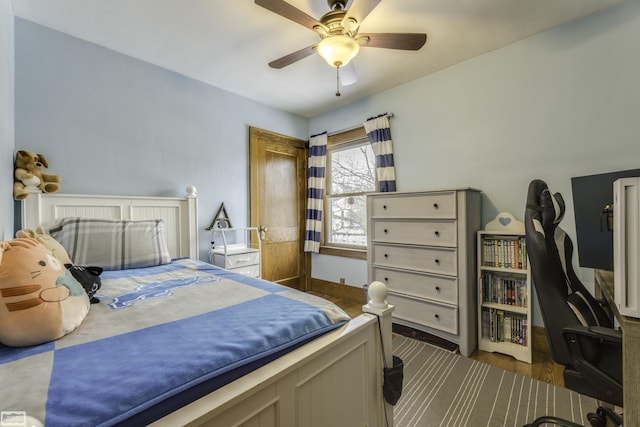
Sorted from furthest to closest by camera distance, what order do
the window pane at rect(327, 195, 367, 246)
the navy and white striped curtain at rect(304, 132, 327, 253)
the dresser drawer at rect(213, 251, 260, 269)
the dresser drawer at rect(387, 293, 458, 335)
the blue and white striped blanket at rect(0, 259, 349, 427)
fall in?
the navy and white striped curtain at rect(304, 132, 327, 253), the window pane at rect(327, 195, 367, 246), the dresser drawer at rect(213, 251, 260, 269), the dresser drawer at rect(387, 293, 458, 335), the blue and white striped blanket at rect(0, 259, 349, 427)

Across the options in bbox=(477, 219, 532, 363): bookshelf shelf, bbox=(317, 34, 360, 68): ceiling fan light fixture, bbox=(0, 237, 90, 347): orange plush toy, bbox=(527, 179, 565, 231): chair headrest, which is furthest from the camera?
bbox=(477, 219, 532, 363): bookshelf shelf

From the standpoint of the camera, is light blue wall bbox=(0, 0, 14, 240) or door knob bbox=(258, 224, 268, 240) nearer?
light blue wall bbox=(0, 0, 14, 240)

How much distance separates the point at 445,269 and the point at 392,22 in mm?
1879

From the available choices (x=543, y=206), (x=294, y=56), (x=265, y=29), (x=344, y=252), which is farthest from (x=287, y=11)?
(x=344, y=252)

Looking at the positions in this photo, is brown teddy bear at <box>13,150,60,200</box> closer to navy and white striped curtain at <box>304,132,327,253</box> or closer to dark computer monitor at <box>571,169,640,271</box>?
navy and white striped curtain at <box>304,132,327,253</box>

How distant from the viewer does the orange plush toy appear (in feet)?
2.39

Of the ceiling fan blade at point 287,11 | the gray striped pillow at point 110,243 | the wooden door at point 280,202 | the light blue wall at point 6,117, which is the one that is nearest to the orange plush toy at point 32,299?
the light blue wall at point 6,117

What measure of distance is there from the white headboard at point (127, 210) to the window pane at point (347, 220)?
171cm

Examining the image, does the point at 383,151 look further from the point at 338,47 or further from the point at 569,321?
the point at 569,321

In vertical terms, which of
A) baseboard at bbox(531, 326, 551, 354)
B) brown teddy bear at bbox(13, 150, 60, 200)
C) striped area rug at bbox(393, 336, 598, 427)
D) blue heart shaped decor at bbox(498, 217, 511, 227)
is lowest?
striped area rug at bbox(393, 336, 598, 427)

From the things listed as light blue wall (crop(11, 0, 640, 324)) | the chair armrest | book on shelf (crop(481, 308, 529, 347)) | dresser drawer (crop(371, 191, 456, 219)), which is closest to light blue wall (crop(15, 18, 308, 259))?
light blue wall (crop(11, 0, 640, 324))

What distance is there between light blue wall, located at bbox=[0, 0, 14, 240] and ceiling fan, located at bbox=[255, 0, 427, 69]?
1.41 m

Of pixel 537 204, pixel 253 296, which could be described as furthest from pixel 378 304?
pixel 537 204

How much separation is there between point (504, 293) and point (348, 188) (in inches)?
78.1
